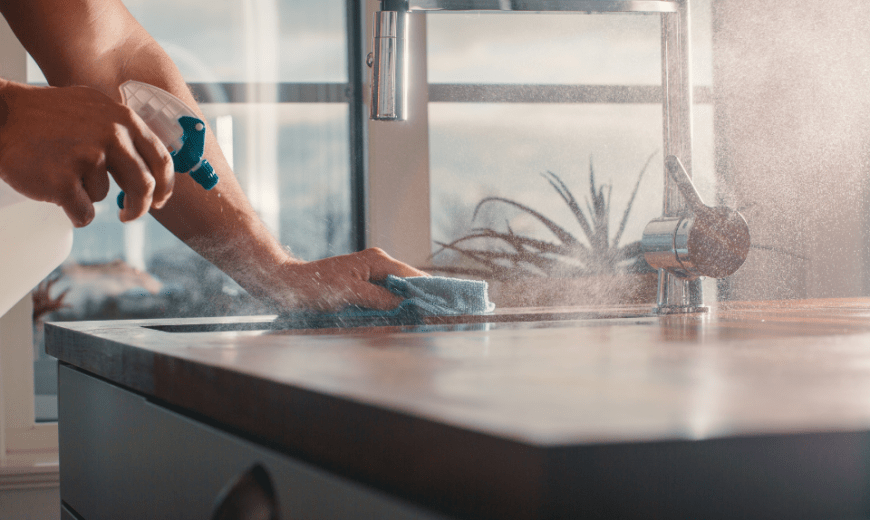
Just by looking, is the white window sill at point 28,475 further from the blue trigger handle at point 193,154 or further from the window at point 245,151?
the blue trigger handle at point 193,154

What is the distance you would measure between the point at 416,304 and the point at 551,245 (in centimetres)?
102

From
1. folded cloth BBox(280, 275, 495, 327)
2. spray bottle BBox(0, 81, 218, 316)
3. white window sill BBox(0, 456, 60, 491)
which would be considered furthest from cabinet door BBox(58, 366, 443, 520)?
white window sill BBox(0, 456, 60, 491)

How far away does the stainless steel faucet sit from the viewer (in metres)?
0.59

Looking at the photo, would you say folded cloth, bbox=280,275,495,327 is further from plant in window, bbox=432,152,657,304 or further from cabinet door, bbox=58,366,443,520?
plant in window, bbox=432,152,657,304

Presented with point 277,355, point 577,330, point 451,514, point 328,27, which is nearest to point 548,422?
point 451,514

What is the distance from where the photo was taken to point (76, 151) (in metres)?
0.49

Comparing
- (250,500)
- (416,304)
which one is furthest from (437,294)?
(250,500)

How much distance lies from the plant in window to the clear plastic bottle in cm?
108

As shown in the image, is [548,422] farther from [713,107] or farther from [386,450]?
[713,107]

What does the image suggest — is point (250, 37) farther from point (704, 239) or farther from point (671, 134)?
point (704, 239)

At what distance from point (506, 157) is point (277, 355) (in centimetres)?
141

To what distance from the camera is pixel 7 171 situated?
0.49m

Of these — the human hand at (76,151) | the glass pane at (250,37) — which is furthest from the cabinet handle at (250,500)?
the glass pane at (250,37)

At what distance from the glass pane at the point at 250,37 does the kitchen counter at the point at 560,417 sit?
1467mm
